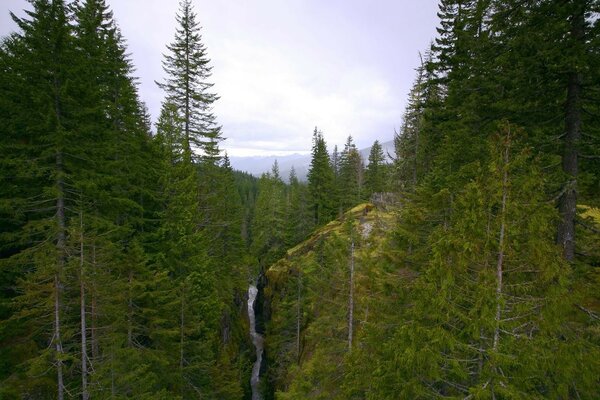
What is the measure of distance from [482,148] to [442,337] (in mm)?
8307

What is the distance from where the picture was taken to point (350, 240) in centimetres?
1442

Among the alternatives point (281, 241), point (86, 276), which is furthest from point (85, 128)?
point (281, 241)

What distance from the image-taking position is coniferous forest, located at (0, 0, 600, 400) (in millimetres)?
5902

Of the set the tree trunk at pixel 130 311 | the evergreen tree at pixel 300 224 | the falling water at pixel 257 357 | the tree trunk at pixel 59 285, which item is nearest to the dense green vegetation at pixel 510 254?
the tree trunk at pixel 130 311

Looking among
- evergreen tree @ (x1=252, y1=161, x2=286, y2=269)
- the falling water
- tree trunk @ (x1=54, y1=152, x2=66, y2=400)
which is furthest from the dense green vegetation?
evergreen tree @ (x1=252, y1=161, x2=286, y2=269)

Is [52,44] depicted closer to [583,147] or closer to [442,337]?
[442,337]

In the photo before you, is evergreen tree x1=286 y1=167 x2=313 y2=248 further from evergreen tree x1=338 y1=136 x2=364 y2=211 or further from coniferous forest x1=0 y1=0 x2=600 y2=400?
coniferous forest x1=0 y1=0 x2=600 y2=400

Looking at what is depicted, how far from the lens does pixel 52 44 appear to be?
A: 38.4 ft

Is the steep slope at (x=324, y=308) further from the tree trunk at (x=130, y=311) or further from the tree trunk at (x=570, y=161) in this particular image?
the tree trunk at (x=130, y=311)

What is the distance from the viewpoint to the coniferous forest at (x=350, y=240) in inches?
232

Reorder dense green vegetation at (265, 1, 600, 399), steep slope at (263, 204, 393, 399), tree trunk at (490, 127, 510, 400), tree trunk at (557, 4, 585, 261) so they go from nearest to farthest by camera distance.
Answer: dense green vegetation at (265, 1, 600, 399)
tree trunk at (490, 127, 510, 400)
tree trunk at (557, 4, 585, 261)
steep slope at (263, 204, 393, 399)

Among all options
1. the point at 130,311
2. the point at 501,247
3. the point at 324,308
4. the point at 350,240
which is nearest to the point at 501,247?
the point at 501,247

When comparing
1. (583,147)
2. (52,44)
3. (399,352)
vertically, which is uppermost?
(52,44)

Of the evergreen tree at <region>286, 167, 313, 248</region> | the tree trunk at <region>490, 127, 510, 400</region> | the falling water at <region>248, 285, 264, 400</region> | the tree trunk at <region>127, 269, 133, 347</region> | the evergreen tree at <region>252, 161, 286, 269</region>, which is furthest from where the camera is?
the evergreen tree at <region>252, 161, 286, 269</region>
